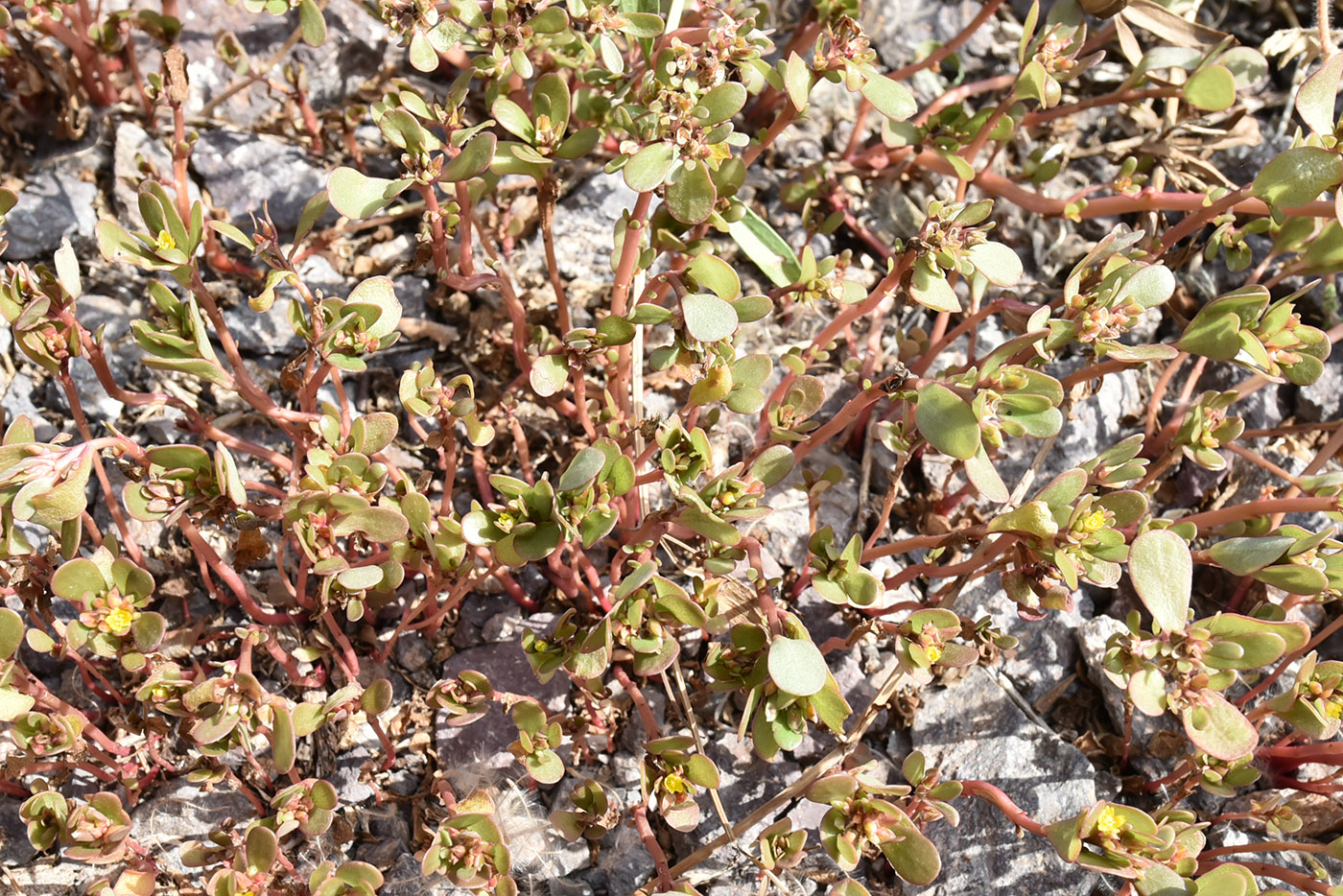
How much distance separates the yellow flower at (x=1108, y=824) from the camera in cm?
209

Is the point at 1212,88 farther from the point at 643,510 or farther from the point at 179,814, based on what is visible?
the point at 179,814

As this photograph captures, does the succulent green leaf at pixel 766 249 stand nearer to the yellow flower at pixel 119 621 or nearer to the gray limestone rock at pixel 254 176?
the gray limestone rock at pixel 254 176

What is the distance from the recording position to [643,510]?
113 inches

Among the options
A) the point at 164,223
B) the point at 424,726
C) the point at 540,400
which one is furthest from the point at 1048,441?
the point at 164,223

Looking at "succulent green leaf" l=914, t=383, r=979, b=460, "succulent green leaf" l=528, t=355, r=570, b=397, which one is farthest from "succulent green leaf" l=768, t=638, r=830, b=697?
"succulent green leaf" l=528, t=355, r=570, b=397

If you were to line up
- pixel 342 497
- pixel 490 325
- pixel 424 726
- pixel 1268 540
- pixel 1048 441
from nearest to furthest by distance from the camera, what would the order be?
pixel 342 497 < pixel 1268 540 < pixel 424 726 < pixel 1048 441 < pixel 490 325

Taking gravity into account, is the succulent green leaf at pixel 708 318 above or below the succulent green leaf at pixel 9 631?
above

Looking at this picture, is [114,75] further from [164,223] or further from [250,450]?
[250,450]

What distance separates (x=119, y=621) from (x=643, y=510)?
53.0 inches

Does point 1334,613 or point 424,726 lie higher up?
point 1334,613

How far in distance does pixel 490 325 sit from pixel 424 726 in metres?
1.25

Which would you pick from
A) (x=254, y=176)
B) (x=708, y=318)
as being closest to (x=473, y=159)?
(x=708, y=318)

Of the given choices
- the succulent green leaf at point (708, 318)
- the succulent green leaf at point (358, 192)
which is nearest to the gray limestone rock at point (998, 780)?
the succulent green leaf at point (708, 318)

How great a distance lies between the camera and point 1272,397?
128 inches
